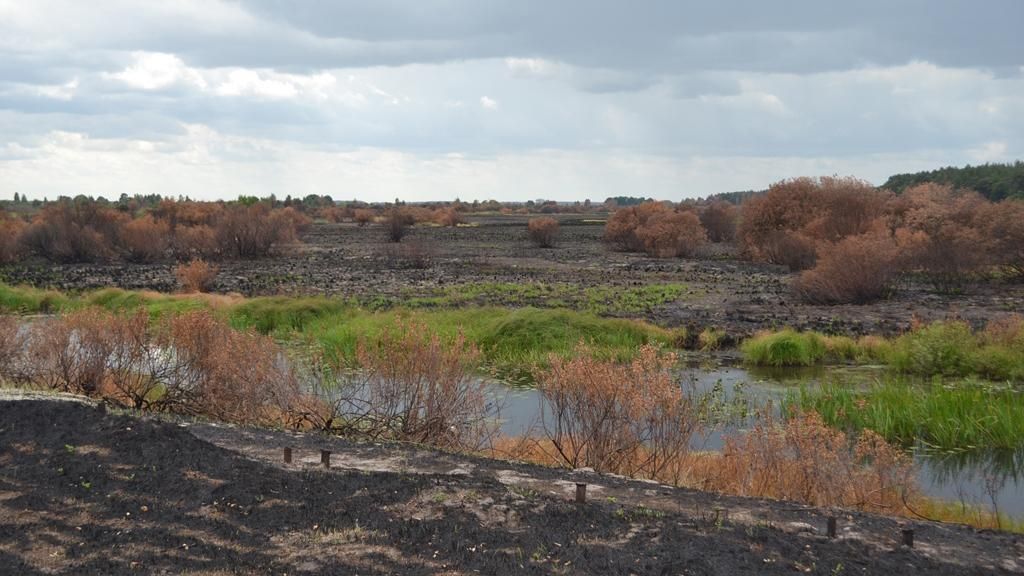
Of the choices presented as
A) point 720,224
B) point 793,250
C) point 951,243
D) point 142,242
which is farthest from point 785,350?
point 720,224

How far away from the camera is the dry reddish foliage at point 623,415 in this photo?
9.73 m

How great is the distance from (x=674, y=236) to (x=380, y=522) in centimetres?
4079

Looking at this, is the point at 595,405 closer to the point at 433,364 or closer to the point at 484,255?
the point at 433,364

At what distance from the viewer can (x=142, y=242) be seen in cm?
4297

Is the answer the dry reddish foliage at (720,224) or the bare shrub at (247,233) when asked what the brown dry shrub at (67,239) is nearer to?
the bare shrub at (247,233)

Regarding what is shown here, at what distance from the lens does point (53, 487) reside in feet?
25.6

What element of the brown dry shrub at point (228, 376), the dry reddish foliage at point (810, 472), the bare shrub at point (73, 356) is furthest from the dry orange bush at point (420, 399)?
the bare shrub at point (73, 356)

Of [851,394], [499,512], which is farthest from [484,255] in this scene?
[499,512]

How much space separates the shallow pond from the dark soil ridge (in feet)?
13.1

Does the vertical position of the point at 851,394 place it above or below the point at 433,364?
below

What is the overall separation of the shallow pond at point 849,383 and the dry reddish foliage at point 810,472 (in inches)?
65.7

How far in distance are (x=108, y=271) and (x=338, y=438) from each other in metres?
30.5

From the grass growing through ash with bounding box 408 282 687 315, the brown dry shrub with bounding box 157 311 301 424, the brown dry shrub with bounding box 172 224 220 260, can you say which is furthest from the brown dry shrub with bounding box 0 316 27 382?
the brown dry shrub with bounding box 172 224 220 260

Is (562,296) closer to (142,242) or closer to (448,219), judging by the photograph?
(142,242)
